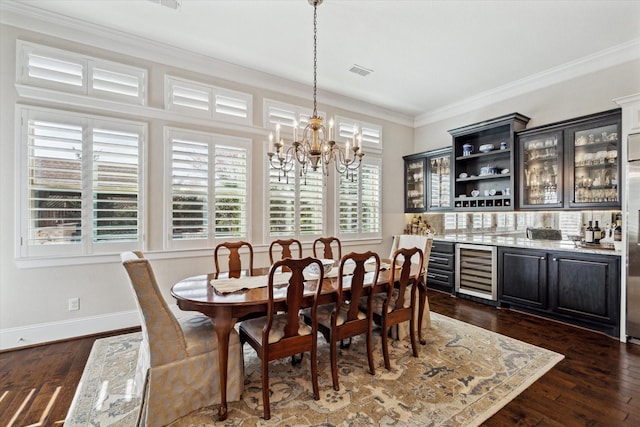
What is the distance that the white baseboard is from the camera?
9.99 ft

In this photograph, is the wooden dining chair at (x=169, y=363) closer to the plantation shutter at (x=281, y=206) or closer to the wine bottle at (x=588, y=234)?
the plantation shutter at (x=281, y=206)

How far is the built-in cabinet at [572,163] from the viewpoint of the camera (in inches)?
142

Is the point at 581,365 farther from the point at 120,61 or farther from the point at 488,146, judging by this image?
the point at 120,61

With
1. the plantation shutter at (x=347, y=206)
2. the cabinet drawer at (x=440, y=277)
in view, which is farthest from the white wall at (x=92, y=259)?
the cabinet drawer at (x=440, y=277)

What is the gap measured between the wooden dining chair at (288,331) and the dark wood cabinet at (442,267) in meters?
3.52

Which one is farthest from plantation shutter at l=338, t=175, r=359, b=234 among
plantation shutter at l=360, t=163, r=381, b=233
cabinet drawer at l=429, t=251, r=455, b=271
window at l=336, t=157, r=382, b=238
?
cabinet drawer at l=429, t=251, r=455, b=271

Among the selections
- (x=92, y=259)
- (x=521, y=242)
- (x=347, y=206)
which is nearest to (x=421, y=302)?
(x=521, y=242)

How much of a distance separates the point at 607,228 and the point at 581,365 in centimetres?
206

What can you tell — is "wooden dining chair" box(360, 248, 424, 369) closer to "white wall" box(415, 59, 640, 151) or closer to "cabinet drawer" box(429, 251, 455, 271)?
"cabinet drawer" box(429, 251, 455, 271)

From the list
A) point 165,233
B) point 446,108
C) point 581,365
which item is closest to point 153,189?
point 165,233

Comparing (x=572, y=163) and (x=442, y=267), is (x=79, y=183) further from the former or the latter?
(x=572, y=163)

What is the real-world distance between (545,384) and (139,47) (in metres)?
5.34

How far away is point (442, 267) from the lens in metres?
5.15

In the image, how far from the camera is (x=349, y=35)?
345cm
